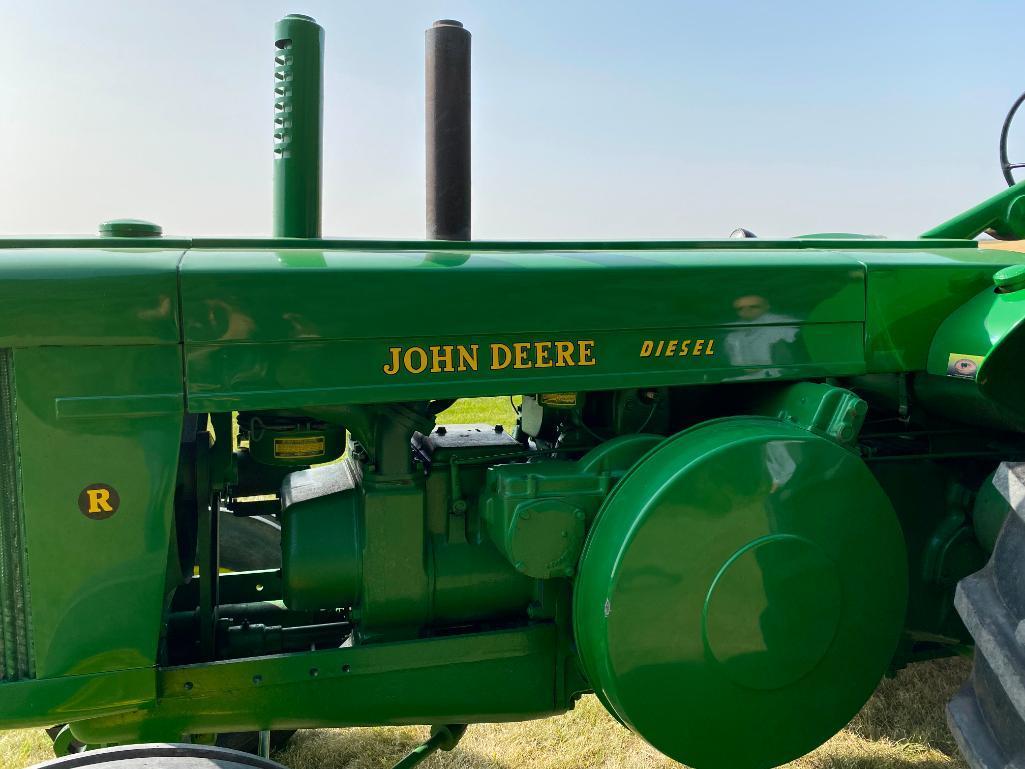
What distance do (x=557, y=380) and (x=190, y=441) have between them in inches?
35.6

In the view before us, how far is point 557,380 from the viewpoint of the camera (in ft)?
7.15

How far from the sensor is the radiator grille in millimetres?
1904

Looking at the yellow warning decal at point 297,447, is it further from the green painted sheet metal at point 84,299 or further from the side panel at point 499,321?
the green painted sheet metal at point 84,299

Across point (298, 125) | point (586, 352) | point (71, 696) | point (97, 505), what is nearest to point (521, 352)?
point (586, 352)

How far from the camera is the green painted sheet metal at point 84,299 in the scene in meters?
1.85

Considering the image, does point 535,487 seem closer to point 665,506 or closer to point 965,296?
point 665,506

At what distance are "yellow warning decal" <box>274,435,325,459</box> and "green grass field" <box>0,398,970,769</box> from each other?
123 centimetres

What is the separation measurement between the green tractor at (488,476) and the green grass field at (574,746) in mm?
519

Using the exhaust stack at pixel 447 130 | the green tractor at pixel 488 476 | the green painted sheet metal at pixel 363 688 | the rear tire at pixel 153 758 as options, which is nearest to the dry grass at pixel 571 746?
the green tractor at pixel 488 476

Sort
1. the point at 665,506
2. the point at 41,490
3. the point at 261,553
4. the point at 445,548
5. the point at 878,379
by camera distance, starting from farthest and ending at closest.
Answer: the point at 261,553
the point at 878,379
the point at 445,548
the point at 665,506
the point at 41,490

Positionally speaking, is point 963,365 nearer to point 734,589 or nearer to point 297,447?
point 734,589

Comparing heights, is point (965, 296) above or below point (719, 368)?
above

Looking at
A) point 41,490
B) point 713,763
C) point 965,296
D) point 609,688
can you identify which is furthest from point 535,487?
point 965,296

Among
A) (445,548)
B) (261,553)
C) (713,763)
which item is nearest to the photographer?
(713,763)
